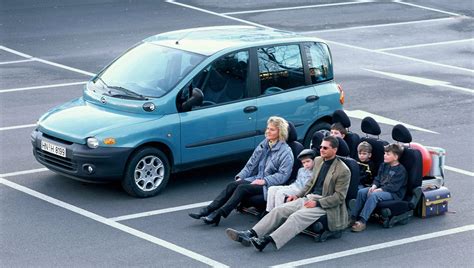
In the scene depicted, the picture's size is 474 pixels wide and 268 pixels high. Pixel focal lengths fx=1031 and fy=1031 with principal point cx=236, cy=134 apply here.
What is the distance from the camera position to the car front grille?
13.4m

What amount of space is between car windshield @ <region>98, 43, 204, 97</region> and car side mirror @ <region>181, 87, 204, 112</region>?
1.05 ft

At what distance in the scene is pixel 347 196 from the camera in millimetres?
12344

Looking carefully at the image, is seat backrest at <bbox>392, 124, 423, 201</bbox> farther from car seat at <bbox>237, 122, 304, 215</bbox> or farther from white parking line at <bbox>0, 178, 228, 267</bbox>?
white parking line at <bbox>0, 178, 228, 267</bbox>

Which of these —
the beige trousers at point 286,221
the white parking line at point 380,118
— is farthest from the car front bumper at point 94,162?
the white parking line at point 380,118

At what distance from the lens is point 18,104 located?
1841 centimetres

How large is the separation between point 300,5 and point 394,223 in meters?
18.5

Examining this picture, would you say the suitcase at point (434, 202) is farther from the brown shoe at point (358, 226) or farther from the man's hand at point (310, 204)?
the man's hand at point (310, 204)

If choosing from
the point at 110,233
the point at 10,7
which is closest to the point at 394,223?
the point at 110,233

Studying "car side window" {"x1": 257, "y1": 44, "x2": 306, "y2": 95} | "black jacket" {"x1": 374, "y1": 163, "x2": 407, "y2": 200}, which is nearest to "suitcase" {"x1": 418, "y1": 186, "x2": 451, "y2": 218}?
"black jacket" {"x1": 374, "y1": 163, "x2": 407, "y2": 200}

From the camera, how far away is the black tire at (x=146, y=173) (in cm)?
1346

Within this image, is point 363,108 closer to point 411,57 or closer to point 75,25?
point 411,57

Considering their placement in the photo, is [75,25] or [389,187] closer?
[389,187]

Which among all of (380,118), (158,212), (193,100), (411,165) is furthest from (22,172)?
(380,118)

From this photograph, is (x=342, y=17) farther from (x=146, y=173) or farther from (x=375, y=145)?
(x=146, y=173)
